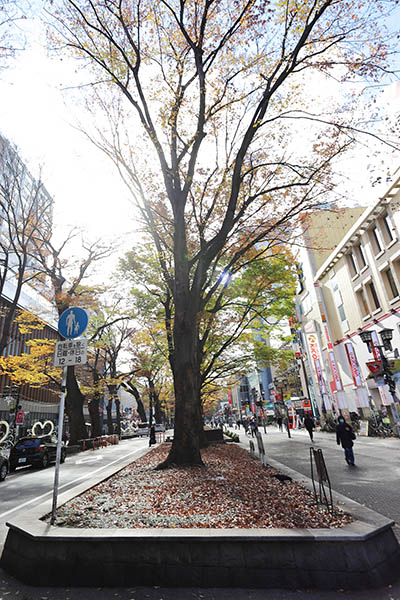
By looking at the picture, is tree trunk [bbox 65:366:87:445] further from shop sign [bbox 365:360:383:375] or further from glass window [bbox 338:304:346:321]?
glass window [bbox 338:304:346:321]

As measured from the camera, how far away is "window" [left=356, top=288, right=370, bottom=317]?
26.4 meters

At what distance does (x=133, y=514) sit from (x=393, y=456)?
1183 cm

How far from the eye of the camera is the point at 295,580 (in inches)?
139

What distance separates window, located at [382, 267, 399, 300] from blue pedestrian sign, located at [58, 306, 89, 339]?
21.9 meters

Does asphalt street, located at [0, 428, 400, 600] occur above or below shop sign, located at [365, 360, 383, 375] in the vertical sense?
below

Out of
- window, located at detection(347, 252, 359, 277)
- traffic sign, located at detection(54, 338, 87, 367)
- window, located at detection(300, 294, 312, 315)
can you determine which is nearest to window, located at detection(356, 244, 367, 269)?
window, located at detection(347, 252, 359, 277)

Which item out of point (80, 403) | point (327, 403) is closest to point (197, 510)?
point (80, 403)

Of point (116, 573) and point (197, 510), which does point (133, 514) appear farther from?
point (116, 573)

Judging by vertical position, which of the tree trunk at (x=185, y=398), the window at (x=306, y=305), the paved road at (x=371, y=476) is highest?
the window at (x=306, y=305)

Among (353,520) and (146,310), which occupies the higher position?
(146,310)

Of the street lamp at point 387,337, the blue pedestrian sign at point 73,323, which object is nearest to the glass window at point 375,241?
the street lamp at point 387,337

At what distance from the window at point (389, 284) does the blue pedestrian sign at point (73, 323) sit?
2189cm

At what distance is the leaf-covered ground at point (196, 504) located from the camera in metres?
4.69

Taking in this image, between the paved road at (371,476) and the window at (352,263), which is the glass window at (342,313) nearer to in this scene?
the window at (352,263)
